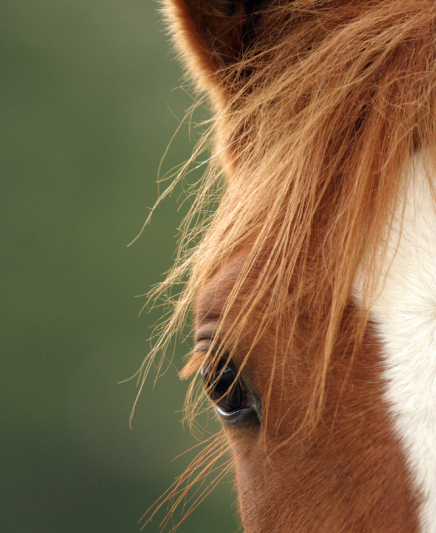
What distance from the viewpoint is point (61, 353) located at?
1757 millimetres

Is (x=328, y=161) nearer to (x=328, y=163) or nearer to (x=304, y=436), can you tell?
(x=328, y=163)

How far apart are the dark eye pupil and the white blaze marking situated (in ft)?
0.38

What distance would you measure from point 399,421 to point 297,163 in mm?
177

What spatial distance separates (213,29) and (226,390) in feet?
1.10

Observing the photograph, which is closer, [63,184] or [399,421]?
[399,421]

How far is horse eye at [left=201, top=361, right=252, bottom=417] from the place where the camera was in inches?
14.1

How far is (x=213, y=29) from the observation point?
47cm

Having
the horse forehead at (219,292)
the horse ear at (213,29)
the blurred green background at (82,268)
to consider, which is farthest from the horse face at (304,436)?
the blurred green background at (82,268)

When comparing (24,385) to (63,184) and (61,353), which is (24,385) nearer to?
(61,353)

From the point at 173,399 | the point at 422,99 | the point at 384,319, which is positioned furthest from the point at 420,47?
the point at 173,399

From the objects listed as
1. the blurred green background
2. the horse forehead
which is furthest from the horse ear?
the blurred green background

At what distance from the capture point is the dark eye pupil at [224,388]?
1.17ft

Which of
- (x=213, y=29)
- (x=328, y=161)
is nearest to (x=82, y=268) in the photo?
(x=213, y=29)

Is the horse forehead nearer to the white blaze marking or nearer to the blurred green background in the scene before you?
the white blaze marking
